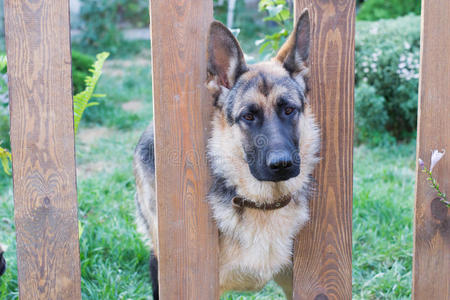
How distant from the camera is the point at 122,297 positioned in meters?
2.98

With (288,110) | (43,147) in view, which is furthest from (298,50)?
(43,147)

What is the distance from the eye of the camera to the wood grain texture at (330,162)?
220 centimetres

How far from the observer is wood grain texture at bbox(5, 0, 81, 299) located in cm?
210

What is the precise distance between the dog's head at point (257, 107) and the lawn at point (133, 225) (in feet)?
4.14

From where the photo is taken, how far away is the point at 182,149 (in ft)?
7.36

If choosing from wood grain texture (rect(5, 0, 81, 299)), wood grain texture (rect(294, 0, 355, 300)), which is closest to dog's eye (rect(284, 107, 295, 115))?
wood grain texture (rect(294, 0, 355, 300))

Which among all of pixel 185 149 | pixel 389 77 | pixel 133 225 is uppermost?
pixel 389 77

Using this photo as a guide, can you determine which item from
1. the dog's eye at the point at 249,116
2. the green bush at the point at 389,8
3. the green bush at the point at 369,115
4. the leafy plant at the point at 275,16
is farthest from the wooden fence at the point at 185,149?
the green bush at the point at 389,8

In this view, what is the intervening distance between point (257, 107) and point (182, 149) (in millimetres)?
465

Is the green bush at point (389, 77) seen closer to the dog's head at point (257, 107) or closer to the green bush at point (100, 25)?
the dog's head at point (257, 107)

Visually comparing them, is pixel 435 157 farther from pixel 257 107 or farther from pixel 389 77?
pixel 389 77

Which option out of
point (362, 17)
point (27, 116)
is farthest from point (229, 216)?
point (362, 17)

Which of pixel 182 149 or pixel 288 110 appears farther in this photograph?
pixel 288 110

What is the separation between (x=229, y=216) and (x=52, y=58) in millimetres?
1129
